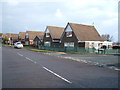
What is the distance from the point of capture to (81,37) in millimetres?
35719

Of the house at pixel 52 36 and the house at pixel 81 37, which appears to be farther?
the house at pixel 52 36

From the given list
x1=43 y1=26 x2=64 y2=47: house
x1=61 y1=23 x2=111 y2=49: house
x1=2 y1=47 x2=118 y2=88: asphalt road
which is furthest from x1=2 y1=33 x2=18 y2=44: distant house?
x1=2 y1=47 x2=118 y2=88: asphalt road

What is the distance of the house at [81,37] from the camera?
3506 cm

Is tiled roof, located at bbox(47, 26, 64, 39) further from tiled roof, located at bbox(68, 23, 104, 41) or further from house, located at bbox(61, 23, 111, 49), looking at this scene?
tiled roof, located at bbox(68, 23, 104, 41)

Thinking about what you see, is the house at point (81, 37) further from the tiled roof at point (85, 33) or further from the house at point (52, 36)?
the house at point (52, 36)

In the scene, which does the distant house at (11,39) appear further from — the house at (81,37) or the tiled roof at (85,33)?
the tiled roof at (85,33)

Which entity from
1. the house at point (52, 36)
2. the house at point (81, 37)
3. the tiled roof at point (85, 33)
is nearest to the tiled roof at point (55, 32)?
the house at point (52, 36)

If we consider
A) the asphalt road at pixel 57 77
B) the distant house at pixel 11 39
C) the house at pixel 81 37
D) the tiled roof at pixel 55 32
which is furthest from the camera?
the distant house at pixel 11 39

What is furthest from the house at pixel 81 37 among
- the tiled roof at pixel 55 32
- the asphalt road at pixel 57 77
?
the asphalt road at pixel 57 77

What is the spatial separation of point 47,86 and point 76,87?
123 centimetres

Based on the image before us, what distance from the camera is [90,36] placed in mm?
37781

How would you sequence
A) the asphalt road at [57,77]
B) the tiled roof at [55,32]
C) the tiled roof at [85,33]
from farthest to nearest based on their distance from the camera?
the tiled roof at [55,32]
the tiled roof at [85,33]
the asphalt road at [57,77]

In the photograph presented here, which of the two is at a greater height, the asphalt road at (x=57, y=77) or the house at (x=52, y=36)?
the house at (x=52, y=36)

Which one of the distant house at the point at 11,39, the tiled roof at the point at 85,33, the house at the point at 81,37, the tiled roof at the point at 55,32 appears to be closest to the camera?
the house at the point at 81,37
